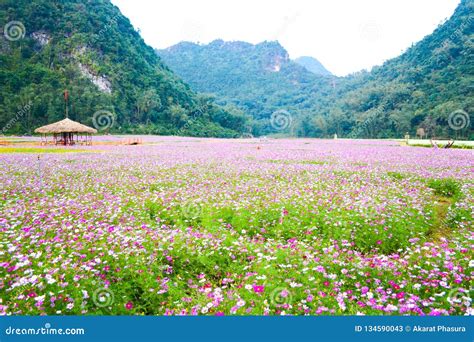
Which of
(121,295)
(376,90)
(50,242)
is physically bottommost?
(121,295)

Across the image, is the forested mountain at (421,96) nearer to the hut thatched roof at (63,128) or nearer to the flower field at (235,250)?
the hut thatched roof at (63,128)

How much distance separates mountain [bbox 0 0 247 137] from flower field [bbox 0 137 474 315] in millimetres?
73365

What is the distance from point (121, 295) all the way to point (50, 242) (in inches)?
95.3

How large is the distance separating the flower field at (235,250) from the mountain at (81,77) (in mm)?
73365

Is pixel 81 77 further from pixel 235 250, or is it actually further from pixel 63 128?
pixel 235 250

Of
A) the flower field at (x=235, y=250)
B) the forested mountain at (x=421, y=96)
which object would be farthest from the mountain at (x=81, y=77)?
the flower field at (x=235, y=250)

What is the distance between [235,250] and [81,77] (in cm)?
10413

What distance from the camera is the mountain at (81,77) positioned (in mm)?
78069

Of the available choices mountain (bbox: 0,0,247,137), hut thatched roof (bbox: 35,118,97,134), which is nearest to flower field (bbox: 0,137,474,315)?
hut thatched roof (bbox: 35,118,97,134)

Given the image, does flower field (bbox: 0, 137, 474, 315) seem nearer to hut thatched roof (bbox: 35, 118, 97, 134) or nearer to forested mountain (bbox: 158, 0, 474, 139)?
hut thatched roof (bbox: 35, 118, 97, 134)

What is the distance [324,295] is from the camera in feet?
16.1

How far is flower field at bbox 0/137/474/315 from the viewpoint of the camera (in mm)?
4789

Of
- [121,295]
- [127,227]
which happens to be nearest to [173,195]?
[127,227]

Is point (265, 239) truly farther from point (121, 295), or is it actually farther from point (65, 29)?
point (65, 29)
